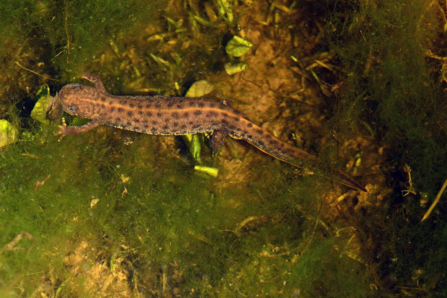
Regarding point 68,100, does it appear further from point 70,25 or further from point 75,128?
point 70,25

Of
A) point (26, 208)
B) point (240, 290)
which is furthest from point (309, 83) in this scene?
point (26, 208)

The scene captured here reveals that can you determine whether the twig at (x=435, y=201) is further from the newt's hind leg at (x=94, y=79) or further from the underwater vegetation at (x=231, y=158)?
the newt's hind leg at (x=94, y=79)

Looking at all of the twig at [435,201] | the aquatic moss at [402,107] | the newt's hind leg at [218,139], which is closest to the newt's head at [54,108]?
the newt's hind leg at [218,139]

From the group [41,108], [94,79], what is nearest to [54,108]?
[41,108]

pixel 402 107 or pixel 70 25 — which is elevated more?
pixel 70 25

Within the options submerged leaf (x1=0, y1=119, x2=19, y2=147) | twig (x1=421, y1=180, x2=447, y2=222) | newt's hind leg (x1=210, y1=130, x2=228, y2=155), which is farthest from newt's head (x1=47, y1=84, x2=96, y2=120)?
twig (x1=421, y1=180, x2=447, y2=222)

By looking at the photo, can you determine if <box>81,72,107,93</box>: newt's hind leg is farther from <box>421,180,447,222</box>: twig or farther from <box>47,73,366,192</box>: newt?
<box>421,180,447,222</box>: twig
